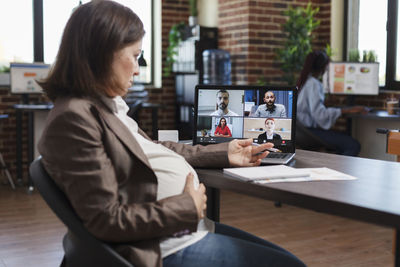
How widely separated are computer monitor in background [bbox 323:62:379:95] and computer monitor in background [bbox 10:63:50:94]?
2.86m

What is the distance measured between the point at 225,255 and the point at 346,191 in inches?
14.3

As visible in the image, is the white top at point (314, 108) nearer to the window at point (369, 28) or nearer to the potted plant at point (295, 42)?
the potted plant at point (295, 42)

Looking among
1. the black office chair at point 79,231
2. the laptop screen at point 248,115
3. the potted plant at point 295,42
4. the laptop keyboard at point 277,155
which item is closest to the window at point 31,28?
the potted plant at point 295,42

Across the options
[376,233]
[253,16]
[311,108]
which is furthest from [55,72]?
[253,16]

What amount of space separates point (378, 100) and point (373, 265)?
275 centimetres

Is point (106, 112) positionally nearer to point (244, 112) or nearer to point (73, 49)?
point (73, 49)

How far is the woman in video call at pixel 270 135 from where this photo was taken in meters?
2.11

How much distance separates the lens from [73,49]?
132cm

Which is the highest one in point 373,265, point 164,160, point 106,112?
point 106,112

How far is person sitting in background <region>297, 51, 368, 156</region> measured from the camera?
4.67 meters

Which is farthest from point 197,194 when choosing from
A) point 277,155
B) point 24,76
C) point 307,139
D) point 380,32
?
point 380,32

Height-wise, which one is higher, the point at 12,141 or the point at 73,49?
the point at 73,49

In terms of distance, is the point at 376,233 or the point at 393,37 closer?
the point at 376,233

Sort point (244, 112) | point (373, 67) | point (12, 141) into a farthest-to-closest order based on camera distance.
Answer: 1. point (12, 141)
2. point (373, 67)
3. point (244, 112)
